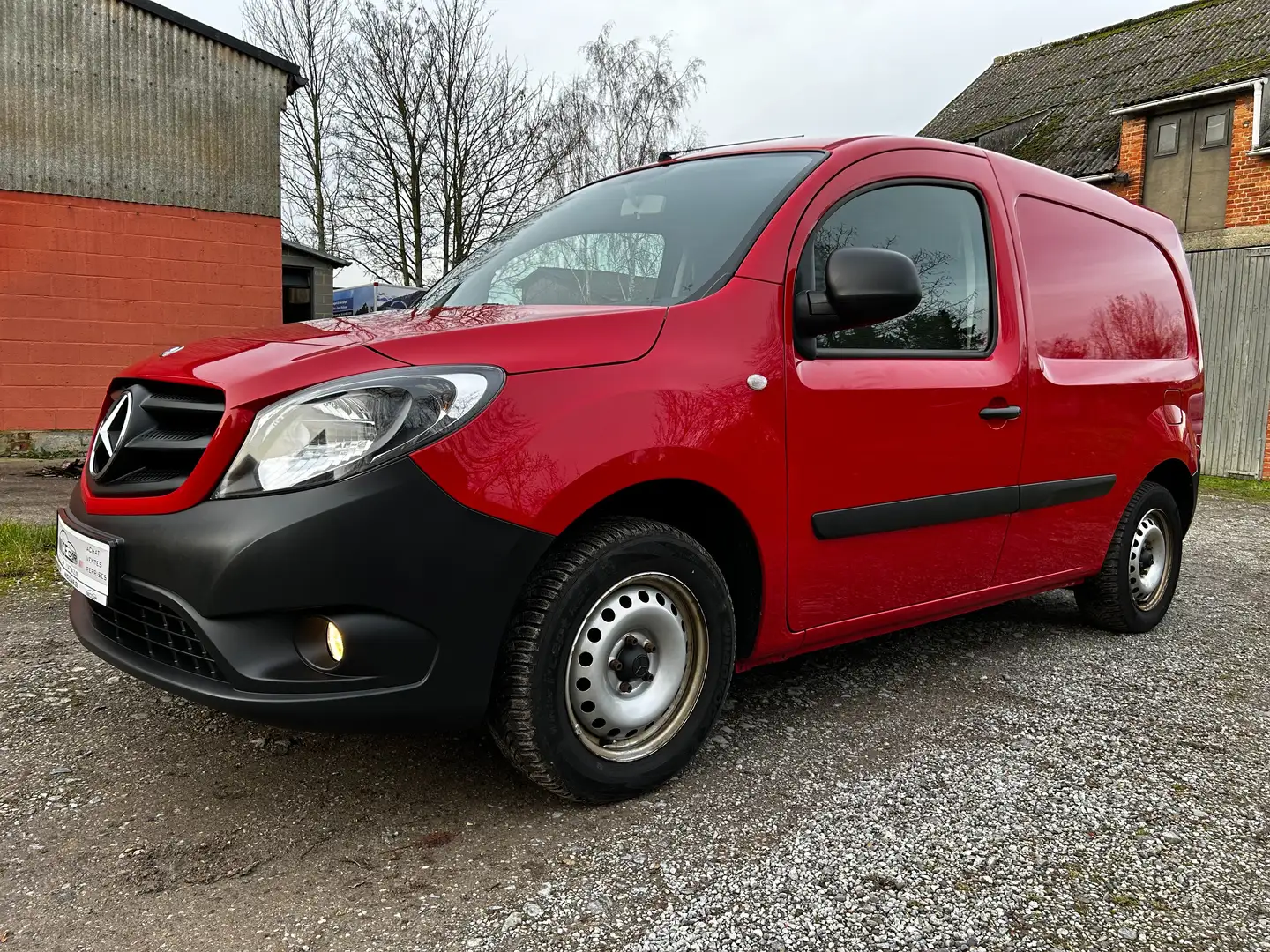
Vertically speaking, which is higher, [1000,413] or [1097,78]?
[1097,78]

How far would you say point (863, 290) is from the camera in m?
2.57

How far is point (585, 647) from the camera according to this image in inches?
92.1

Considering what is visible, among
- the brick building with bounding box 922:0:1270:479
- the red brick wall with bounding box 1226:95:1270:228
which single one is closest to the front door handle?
the brick building with bounding box 922:0:1270:479

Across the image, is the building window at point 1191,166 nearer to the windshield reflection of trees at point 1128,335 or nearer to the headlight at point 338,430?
the windshield reflection of trees at point 1128,335

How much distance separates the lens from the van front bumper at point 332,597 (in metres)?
1.95

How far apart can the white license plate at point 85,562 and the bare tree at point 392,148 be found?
1971cm

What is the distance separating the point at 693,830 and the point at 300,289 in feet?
49.0

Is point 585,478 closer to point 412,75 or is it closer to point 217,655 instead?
point 217,655

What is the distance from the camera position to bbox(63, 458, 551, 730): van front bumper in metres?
1.95

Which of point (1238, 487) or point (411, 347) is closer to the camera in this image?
point (411, 347)

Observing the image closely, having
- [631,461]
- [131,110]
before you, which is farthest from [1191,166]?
[631,461]

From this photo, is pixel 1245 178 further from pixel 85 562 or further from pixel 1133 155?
pixel 85 562

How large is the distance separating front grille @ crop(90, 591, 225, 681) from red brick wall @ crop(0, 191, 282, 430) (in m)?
8.81

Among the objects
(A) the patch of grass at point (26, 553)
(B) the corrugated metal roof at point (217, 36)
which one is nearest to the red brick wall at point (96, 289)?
(B) the corrugated metal roof at point (217, 36)
